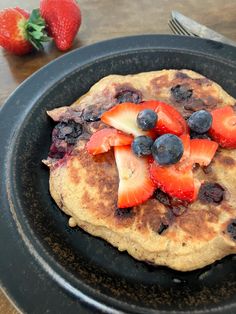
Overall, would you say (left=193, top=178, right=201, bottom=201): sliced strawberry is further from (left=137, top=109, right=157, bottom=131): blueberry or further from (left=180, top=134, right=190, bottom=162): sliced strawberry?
(left=137, top=109, right=157, bottom=131): blueberry

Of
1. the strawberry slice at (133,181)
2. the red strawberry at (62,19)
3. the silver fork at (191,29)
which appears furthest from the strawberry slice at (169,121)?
the red strawberry at (62,19)

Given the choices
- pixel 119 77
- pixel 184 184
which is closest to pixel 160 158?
pixel 184 184

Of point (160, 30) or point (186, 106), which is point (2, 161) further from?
point (160, 30)

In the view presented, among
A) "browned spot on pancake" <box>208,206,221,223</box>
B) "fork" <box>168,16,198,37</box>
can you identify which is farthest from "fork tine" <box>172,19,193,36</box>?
"browned spot on pancake" <box>208,206,221,223</box>

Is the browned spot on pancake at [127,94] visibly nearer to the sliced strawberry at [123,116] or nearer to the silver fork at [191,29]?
the sliced strawberry at [123,116]

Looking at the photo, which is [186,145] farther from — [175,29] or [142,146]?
[175,29]

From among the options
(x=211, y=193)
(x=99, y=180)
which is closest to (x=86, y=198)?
(x=99, y=180)
